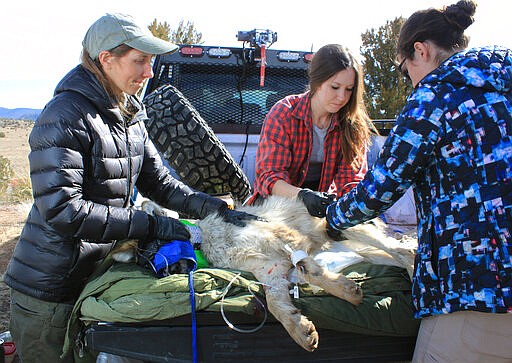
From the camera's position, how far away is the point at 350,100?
3.97m

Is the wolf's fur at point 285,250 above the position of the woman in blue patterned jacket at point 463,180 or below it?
below

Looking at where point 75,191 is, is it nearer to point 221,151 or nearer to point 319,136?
point 221,151

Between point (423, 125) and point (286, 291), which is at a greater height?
point (423, 125)

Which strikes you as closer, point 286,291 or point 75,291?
point 286,291

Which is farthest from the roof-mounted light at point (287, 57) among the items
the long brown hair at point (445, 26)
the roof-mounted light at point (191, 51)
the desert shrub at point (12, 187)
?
the desert shrub at point (12, 187)

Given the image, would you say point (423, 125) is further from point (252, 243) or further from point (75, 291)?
point (75, 291)

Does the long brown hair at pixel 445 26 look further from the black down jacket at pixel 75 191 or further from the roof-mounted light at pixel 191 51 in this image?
the roof-mounted light at pixel 191 51

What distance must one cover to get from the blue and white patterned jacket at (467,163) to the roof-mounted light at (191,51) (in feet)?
12.5

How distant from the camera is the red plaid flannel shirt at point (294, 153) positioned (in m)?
3.90

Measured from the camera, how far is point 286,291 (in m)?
2.59

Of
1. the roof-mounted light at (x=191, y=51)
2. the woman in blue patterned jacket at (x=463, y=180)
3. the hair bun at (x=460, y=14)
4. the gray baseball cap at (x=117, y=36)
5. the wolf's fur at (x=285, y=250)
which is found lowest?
the wolf's fur at (x=285, y=250)

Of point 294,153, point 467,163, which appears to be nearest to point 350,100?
point 294,153

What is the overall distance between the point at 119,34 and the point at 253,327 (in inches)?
66.0

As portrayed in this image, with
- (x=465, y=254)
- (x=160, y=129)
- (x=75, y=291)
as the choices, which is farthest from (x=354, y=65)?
(x=75, y=291)
